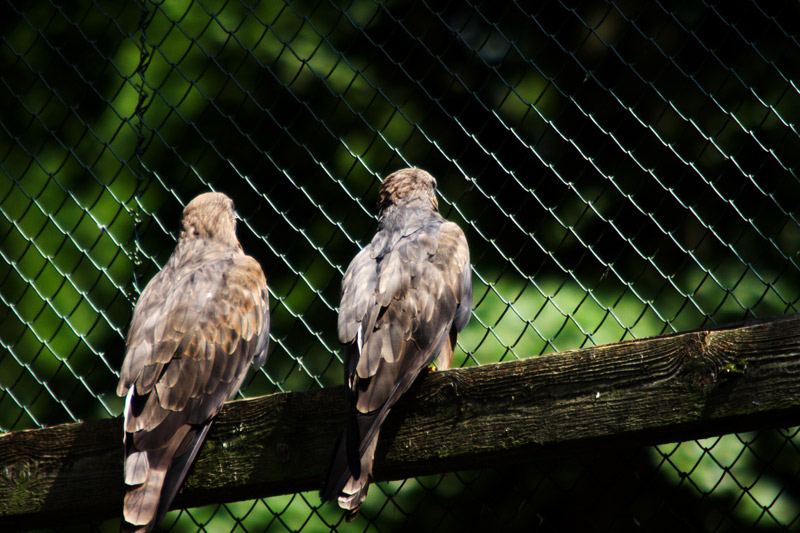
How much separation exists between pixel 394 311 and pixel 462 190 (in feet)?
4.30

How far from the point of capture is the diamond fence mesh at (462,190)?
3.04 meters

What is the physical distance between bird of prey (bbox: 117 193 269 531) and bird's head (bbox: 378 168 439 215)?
1.69ft

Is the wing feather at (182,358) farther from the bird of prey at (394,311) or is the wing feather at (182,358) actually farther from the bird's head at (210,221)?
the bird of prey at (394,311)

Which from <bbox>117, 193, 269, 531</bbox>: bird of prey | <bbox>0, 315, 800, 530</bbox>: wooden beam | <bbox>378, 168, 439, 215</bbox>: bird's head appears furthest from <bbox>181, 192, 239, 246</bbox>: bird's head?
<bbox>0, 315, 800, 530</bbox>: wooden beam

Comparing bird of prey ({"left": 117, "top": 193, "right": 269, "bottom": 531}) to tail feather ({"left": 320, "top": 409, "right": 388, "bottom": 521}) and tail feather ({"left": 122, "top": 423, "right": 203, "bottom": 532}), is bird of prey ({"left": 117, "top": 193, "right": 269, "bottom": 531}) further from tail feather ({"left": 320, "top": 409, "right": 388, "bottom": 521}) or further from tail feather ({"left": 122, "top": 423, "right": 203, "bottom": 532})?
tail feather ({"left": 320, "top": 409, "right": 388, "bottom": 521})

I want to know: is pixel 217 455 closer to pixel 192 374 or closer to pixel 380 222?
pixel 192 374

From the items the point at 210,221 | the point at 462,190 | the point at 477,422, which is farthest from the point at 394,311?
the point at 462,190

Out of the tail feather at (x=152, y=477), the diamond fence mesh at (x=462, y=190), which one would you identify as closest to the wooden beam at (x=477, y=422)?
the tail feather at (x=152, y=477)

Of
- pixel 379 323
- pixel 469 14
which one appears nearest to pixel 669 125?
pixel 469 14

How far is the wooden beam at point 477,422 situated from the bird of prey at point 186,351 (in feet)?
0.27

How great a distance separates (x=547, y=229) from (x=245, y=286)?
1.27 meters

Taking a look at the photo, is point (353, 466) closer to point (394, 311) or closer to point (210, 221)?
point (394, 311)

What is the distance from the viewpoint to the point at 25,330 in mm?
3578

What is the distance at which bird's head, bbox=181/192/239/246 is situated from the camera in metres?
2.92
